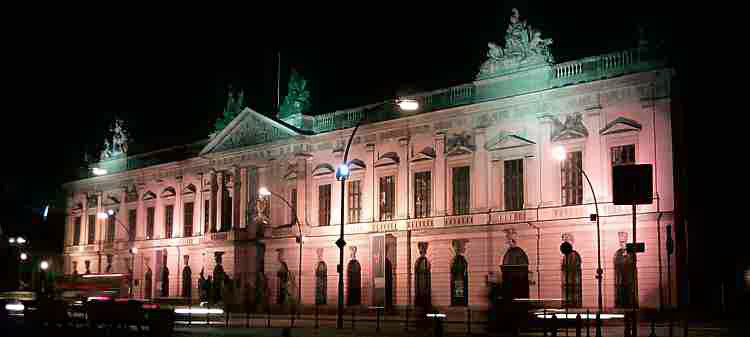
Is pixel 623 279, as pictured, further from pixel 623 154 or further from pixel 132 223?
pixel 132 223

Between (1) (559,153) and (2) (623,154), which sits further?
(2) (623,154)

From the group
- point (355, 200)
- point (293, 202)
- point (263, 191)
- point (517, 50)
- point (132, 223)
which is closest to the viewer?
point (517, 50)

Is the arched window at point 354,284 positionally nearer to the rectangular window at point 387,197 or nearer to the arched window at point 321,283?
the arched window at point 321,283

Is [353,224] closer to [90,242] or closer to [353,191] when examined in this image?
[353,191]

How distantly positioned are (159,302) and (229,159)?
11921mm

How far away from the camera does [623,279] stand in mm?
41438

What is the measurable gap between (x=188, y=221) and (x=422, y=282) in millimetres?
22005

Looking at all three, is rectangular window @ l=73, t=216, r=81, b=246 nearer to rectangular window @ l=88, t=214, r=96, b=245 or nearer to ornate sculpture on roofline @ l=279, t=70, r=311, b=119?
rectangular window @ l=88, t=214, r=96, b=245

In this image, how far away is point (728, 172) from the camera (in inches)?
1693

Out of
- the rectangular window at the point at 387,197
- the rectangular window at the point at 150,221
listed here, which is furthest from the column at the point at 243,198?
the rectangular window at the point at 387,197

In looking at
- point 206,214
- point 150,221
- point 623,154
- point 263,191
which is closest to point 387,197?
point 263,191

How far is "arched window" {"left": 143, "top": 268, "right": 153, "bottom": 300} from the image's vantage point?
2726 inches

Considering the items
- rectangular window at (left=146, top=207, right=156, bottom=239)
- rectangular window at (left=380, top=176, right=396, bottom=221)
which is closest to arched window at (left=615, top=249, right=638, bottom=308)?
rectangular window at (left=380, top=176, right=396, bottom=221)

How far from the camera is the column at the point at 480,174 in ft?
154
